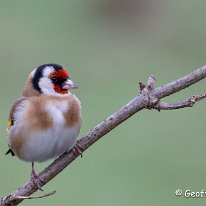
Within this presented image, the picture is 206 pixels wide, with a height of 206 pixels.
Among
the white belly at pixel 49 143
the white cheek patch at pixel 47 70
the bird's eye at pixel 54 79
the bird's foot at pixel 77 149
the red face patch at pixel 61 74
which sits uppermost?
the white cheek patch at pixel 47 70

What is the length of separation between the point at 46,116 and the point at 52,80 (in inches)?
7.0

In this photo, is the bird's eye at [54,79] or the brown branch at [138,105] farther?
the bird's eye at [54,79]

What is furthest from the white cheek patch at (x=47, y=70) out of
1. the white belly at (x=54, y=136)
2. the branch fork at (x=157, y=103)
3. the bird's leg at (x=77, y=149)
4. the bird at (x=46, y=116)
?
the branch fork at (x=157, y=103)

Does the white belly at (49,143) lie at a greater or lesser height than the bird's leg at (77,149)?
greater

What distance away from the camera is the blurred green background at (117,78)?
806cm

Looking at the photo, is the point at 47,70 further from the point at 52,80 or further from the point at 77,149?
the point at 77,149

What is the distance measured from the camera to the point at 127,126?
9406 millimetres

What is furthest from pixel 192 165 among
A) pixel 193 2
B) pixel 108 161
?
pixel 193 2

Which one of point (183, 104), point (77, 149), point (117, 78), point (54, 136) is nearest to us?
point (183, 104)

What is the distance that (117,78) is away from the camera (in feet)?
37.7

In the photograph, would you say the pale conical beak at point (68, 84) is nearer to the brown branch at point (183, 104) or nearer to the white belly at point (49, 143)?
the white belly at point (49, 143)

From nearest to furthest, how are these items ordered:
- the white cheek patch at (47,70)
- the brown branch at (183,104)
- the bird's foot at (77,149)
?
the brown branch at (183,104) < the bird's foot at (77,149) < the white cheek patch at (47,70)

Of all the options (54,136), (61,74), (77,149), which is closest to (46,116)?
(54,136)

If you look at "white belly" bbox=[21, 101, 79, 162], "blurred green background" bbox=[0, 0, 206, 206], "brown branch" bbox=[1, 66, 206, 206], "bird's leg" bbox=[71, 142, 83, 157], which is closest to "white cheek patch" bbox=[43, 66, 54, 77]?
"white belly" bbox=[21, 101, 79, 162]
